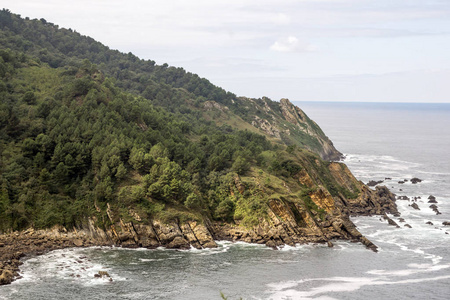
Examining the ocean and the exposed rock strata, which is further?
the exposed rock strata

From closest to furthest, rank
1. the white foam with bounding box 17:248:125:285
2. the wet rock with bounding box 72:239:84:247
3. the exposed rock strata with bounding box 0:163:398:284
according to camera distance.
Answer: the white foam with bounding box 17:248:125:285 < the exposed rock strata with bounding box 0:163:398:284 < the wet rock with bounding box 72:239:84:247

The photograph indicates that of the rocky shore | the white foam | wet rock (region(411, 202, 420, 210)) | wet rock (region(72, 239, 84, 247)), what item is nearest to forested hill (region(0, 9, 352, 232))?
the rocky shore

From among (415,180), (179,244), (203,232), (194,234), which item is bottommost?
(179,244)

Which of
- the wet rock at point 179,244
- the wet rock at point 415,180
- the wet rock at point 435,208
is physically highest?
the wet rock at point 415,180

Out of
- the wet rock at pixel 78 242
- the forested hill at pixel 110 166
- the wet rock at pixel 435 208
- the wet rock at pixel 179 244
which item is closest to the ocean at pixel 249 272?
the wet rock at pixel 179 244

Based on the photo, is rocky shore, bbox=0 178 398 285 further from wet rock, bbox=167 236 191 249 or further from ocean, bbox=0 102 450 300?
ocean, bbox=0 102 450 300

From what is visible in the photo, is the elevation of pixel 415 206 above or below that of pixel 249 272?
above

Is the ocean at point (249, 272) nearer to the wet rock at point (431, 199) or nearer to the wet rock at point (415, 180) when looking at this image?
the wet rock at point (431, 199)

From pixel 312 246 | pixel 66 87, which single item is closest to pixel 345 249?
pixel 312 246

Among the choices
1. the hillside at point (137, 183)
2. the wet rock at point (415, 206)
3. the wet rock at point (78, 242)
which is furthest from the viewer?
the wet rock at point (415, 206)

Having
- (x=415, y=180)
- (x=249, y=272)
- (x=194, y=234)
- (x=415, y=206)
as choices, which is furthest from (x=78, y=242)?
(x=415, y=180)

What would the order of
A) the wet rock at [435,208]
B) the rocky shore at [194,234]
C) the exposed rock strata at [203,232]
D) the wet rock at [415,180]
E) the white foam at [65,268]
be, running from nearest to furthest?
the white foam at [65,268] → the rocky shore at [194,234] → the exposed rock strata at [203,232] → the wet rock at [435,208] → the wet rock at [415,180]

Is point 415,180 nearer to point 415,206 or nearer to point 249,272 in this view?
point 415,206

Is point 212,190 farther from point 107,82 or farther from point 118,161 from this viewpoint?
point 107,82
